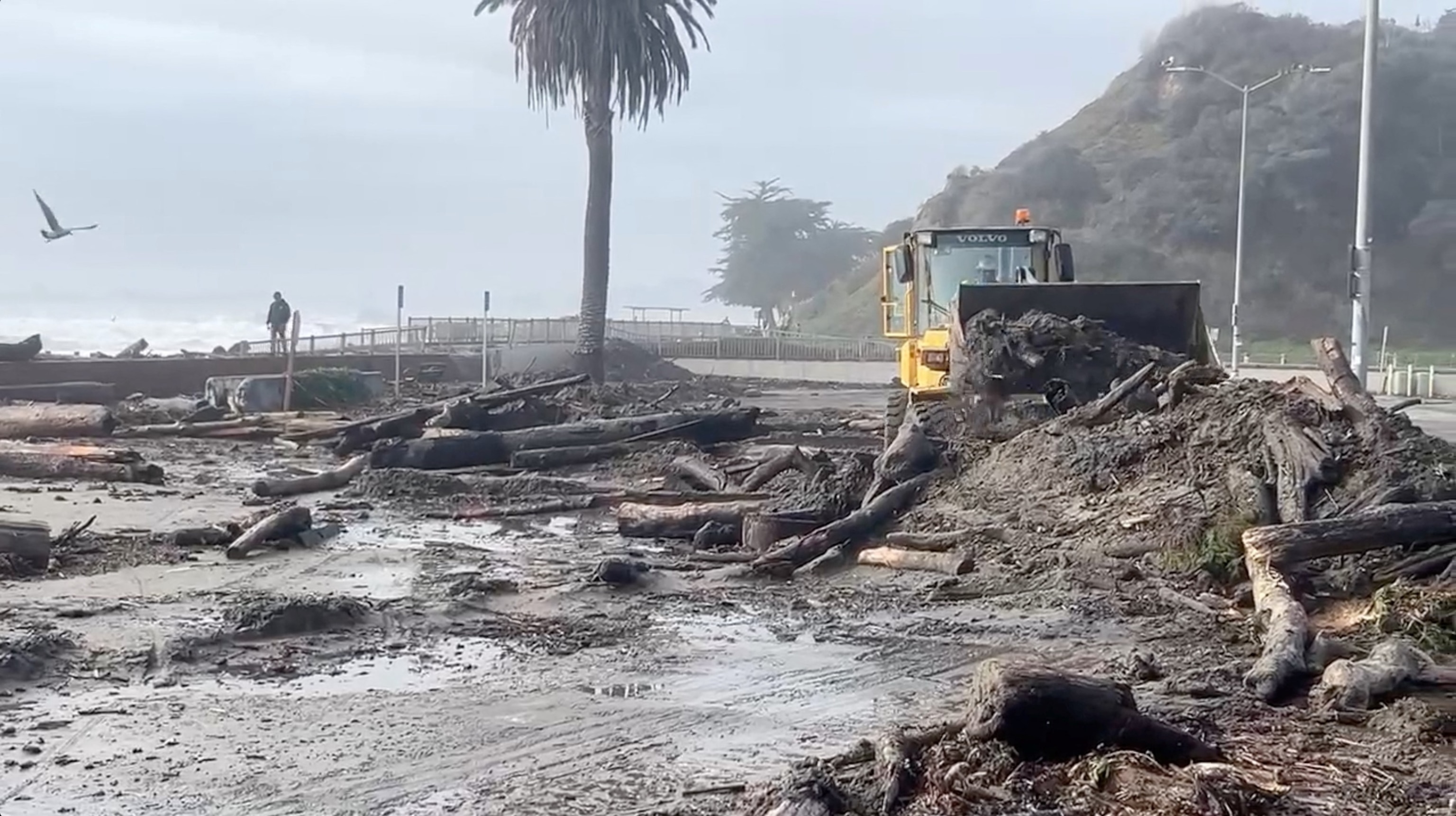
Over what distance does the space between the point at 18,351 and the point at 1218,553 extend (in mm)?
22799

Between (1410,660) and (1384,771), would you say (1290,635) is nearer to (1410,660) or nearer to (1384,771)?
(1410,660)

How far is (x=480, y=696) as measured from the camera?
7.36 m

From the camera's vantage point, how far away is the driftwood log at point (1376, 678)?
6.79m

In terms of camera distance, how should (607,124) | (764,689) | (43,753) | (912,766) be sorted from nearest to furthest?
1. (912,766)
2. (43,753)
3. (764,689)
4. (607,124)

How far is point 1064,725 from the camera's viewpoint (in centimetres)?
591

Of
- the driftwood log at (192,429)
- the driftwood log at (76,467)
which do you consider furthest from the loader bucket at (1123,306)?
the driftwood log at (192,429)

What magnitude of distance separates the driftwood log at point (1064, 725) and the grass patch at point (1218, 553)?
414cm

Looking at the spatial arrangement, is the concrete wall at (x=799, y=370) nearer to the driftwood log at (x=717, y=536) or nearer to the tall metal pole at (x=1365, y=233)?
the tall metal pole at (x=1365, y=233)

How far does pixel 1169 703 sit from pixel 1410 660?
121 cm

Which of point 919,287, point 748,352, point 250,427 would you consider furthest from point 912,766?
point 748,352

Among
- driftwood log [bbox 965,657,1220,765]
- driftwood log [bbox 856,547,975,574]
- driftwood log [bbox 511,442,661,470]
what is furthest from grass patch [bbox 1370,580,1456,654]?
driftwood log [bbox 511,442,661,470]

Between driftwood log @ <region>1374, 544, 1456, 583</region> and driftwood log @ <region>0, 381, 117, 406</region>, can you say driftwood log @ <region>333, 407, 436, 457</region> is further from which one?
driftwood log @ <region>1374, 544, 1456, 583</region>

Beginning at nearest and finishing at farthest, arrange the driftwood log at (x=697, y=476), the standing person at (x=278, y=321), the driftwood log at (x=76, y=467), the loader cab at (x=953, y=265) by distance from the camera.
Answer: the driftwood log at (x=697, y=476) < the driftwood log at (x=76, y=467) < the loader cab at (x=953, y=265) < the standing person at (x=278, y=321)

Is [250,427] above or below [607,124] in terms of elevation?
below
